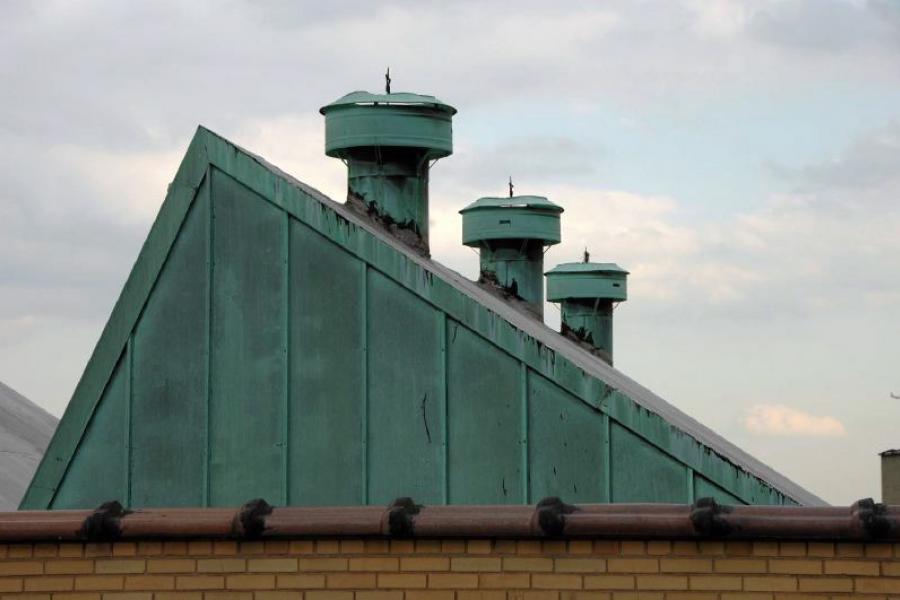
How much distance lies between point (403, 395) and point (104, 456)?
383 cm

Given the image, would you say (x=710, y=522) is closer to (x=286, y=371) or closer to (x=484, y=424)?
(x=484, y=424)

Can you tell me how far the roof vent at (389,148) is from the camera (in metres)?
24.5

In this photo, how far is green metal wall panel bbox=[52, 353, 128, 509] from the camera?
20.3 m

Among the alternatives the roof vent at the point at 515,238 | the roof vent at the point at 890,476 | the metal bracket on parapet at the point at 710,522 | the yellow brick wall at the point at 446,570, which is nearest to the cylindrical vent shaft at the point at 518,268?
the roof vent at the point at 515,238

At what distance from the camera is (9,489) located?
26969 mm

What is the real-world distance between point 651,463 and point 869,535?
29.6ft

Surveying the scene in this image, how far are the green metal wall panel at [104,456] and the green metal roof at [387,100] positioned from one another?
20.1 feet

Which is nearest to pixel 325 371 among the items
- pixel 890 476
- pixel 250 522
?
pixel 250 522

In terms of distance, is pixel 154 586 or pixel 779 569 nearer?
pixel 779 569

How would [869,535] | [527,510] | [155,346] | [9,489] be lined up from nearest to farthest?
[869,535]
[527,510]
[155,346]
[9,489]

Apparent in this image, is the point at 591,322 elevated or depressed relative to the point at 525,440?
elevated

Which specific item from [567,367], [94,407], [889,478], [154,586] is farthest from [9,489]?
[154,586]

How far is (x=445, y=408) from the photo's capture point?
759 inches

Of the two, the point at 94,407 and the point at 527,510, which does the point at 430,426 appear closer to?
the point at 94,407
